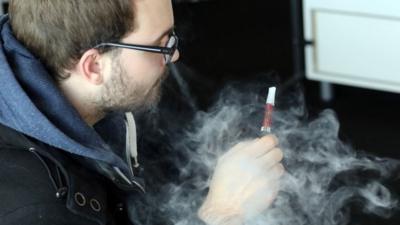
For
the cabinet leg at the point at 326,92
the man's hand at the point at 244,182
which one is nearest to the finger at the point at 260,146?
the man's hand at the point at 244,182

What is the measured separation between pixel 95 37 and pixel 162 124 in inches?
24.2

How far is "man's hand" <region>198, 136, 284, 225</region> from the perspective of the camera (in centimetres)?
120

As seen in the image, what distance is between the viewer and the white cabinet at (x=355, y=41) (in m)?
2.30

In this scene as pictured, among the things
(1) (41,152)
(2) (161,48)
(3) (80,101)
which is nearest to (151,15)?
(2) (161,48)

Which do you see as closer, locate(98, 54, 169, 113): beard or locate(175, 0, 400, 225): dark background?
locate(98, 54, 169, 113): beard

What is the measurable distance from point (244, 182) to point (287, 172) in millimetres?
265

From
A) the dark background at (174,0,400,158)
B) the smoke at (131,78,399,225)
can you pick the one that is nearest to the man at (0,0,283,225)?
the smoke at (131,78,399,225)

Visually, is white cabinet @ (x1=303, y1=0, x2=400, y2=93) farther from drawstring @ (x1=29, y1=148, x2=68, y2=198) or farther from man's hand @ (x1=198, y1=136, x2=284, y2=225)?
drawstring @ (x1=29, y1=148, x2=68, y2=198)

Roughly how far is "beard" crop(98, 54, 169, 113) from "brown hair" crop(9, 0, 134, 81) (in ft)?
0.21

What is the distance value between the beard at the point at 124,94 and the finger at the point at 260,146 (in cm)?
22

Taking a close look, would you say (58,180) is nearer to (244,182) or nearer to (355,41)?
(244,182)

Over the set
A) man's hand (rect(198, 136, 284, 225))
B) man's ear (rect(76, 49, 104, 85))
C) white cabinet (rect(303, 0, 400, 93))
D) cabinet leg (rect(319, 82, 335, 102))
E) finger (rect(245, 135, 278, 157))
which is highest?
man's ear (rect(76, 49, 104, 85))

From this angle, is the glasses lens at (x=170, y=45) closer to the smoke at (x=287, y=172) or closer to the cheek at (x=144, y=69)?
the cheek at (x=144, y=69)

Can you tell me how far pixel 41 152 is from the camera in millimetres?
1023
